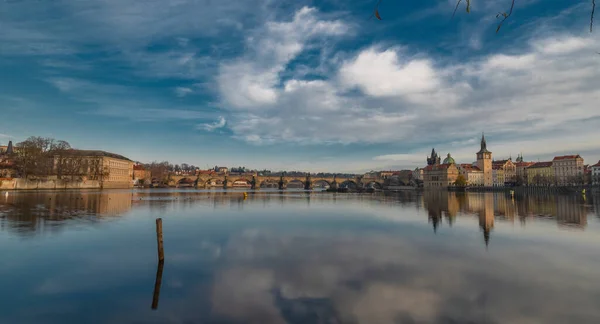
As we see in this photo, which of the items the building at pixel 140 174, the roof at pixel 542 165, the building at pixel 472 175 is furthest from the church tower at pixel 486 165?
the building at pixel 140 174

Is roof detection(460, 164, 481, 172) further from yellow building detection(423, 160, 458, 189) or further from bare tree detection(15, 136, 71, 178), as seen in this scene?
bare tree detection(15, 136, 71, 178)

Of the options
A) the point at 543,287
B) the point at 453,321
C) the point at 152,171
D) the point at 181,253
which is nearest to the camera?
the point at 453,321

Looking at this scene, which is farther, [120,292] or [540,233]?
[540,233]

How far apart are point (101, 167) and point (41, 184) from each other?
29.2 metres

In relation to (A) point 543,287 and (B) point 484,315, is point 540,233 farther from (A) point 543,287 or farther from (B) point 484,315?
(B) point 484,315

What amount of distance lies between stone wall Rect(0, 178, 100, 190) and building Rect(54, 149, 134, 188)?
2426 mm

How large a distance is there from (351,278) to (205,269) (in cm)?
559

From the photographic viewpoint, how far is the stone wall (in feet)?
254

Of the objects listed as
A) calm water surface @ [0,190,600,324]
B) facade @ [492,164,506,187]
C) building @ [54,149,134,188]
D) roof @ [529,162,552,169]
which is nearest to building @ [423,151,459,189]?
facade @ [492,164,506,187]

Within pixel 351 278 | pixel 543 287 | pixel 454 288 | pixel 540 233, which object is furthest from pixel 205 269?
pixel 540 233

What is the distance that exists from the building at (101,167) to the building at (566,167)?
167 meters

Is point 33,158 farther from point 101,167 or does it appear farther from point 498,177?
point 498,177

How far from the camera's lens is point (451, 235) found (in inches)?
896

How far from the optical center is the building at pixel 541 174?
5457 inches
